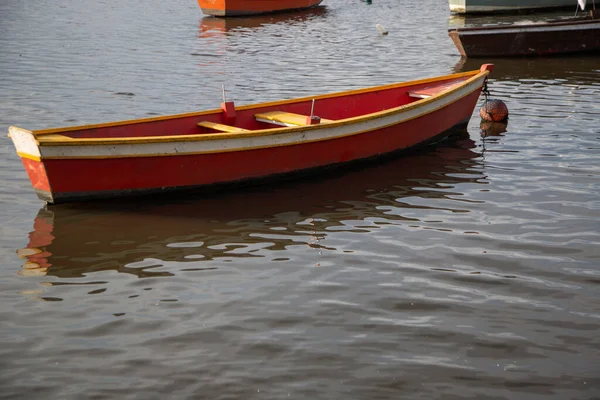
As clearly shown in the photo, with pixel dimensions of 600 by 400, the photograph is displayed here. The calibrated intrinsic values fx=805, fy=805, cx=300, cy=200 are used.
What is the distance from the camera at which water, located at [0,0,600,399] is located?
5.95 meters

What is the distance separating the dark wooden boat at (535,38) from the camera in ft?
68.5

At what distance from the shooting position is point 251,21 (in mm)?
32781

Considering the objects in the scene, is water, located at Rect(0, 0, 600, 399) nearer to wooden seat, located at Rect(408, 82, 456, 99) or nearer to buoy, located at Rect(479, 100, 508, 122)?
buoy, located at Rect(479, 100, 508, 122)

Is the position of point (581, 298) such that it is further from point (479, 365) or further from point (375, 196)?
point (375, 196)

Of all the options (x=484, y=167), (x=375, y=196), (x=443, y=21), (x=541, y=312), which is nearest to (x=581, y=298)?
(x=541, y=312)

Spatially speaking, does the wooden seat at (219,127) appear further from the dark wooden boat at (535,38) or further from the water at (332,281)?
the dark wooden boat at (535,38)

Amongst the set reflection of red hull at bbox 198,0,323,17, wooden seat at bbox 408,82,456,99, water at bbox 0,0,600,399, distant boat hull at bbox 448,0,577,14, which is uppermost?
reflection of red hull at bbox 198,0,323,17

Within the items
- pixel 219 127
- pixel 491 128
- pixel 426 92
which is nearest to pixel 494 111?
pixel 491 128

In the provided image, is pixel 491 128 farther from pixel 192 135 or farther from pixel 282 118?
pixel 192 135

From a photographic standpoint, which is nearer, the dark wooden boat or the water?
the water

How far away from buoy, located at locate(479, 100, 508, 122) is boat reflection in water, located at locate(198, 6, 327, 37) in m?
15.8

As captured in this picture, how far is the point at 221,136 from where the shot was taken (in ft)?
32.2

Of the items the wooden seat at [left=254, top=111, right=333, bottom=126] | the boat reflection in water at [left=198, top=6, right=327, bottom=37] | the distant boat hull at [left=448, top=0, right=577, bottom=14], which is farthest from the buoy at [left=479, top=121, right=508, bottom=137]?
the distant boat hull at [left=448, top=0, right=577, bottom=14]

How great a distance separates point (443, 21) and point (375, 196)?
71.6 feet
